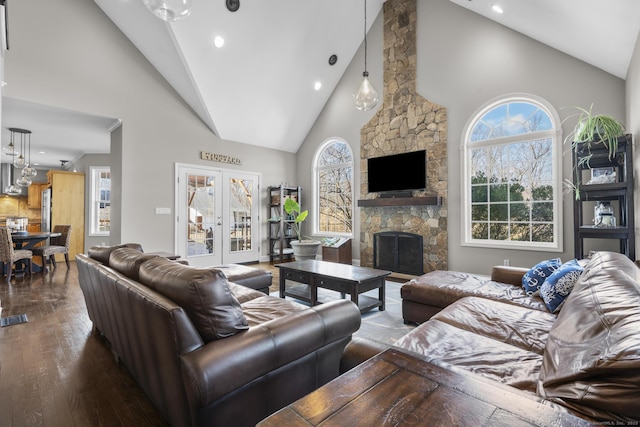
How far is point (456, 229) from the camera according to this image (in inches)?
205

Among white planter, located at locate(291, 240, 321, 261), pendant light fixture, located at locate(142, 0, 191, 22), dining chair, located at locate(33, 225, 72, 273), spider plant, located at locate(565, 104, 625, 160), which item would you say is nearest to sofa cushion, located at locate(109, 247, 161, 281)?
pendant light fixture, located at locate(142, 0, 191, 22)

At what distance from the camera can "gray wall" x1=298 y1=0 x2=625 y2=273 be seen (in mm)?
4137

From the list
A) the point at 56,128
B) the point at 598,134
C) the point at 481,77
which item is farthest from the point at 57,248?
the point at 598,134

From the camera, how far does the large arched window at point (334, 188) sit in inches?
275

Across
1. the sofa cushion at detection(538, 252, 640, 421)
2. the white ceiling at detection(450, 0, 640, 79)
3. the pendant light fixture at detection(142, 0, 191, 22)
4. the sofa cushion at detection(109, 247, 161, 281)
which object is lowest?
the sofa cushion at detection(538, 252, 640, 421)

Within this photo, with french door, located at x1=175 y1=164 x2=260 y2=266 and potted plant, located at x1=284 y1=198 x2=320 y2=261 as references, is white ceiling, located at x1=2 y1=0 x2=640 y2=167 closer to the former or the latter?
french door, located at x1=175 y1=164 x2=260 y2=266

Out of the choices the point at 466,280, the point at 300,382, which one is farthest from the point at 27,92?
the point at 466,280

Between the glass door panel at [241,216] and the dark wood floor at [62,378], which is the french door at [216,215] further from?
the dark wood floor at [62,378]

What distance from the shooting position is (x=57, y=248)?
6.13 m

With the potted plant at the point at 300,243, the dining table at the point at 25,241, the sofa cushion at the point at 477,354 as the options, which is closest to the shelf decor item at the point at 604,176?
the sofa cushion at the point at 477,354

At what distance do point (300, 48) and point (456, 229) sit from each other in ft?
14.7

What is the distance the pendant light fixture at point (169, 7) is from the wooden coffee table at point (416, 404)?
2.57 m

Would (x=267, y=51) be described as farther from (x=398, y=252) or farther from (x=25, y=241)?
(x=25, y=241)

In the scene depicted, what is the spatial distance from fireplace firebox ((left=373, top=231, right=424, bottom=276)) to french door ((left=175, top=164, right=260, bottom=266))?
290cm
